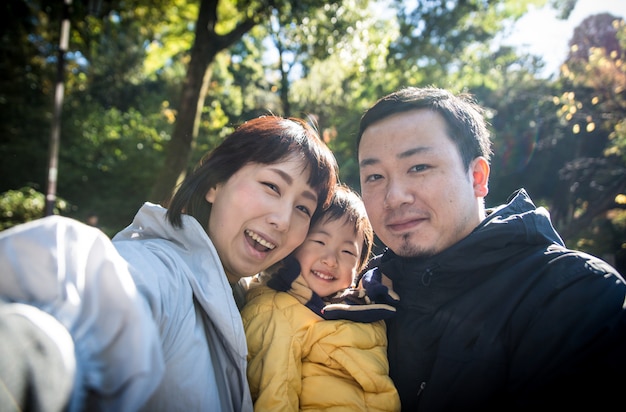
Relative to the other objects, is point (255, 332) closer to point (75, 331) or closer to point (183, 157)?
point (75, 331)

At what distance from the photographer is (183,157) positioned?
7.36 meters

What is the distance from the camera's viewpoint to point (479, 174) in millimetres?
2227

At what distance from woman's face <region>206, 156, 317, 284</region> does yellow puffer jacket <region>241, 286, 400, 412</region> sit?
32 centimetres

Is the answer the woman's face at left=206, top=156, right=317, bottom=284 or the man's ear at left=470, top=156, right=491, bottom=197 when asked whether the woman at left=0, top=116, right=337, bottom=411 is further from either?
the man's ear at left=470, top=156, right=491, bottom=197

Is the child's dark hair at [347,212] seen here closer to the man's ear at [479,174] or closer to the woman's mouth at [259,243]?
the woman's mouth at [259,243]

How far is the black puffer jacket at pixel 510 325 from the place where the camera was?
139 cm

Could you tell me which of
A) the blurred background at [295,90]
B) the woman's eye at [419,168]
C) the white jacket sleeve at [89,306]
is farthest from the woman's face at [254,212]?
the blurred background at [295,90]

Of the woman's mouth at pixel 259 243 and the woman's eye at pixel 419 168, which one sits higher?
the woman's eye at pixel 419 168

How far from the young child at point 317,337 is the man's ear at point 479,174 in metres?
0.78

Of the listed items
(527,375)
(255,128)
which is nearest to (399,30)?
(255,128)

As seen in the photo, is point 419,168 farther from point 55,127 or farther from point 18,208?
point 18,208

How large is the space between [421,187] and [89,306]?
A: 5.29 ft

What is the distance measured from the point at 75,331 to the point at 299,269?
158 centimetres

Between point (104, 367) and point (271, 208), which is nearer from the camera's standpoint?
point (104, 367)
